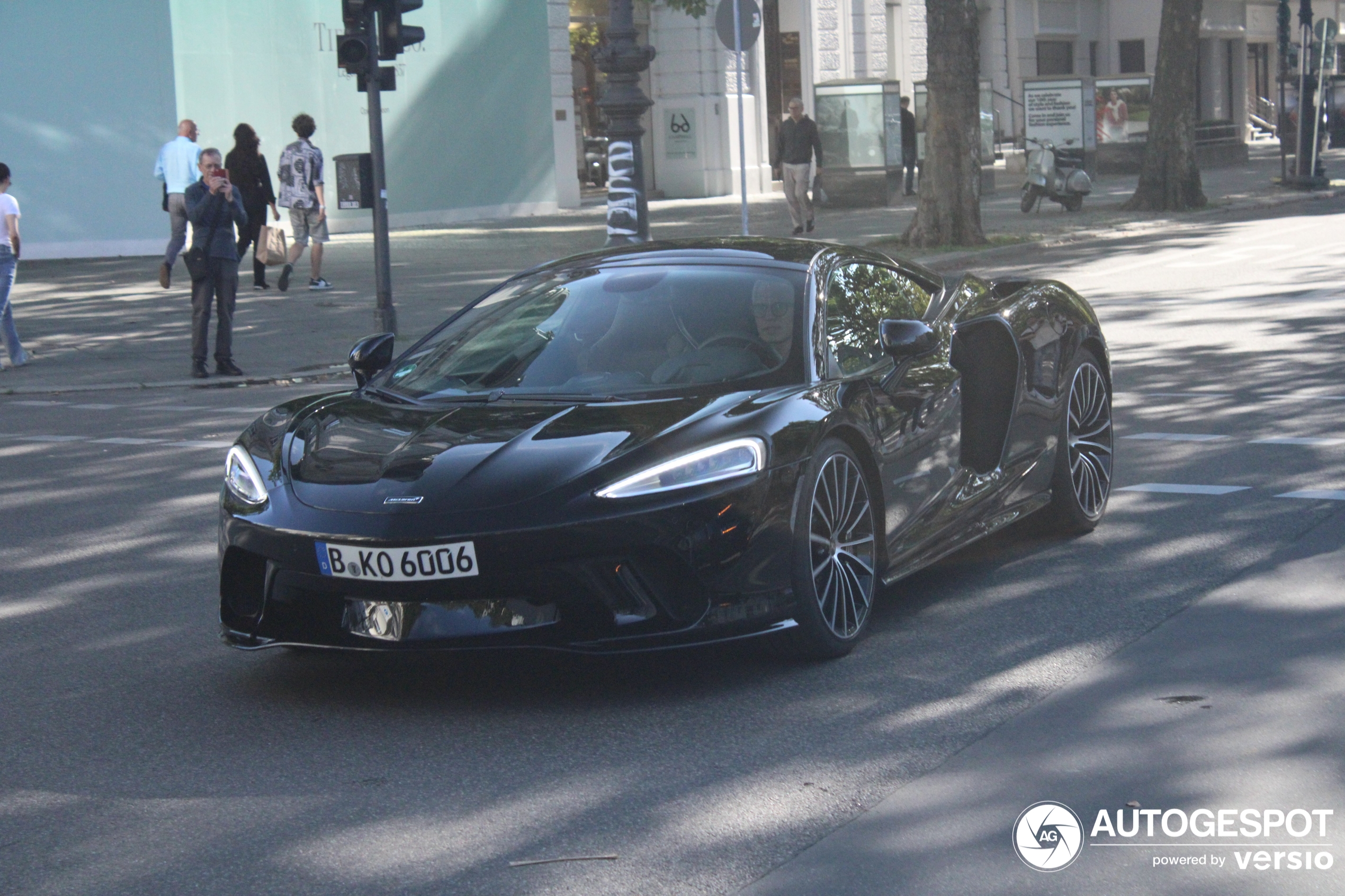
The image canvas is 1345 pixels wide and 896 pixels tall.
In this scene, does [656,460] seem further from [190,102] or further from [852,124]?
[852,124]

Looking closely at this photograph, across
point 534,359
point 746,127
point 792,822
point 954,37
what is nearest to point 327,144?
point 954,37

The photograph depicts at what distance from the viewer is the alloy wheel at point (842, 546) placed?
5.43 metres

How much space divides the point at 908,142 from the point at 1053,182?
5182 millimetres

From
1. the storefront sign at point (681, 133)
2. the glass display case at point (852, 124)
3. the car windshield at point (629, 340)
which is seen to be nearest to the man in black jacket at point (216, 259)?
the car windshield at point (629, 340)

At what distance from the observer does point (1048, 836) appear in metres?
4.02

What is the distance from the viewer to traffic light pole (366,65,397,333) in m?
15.5

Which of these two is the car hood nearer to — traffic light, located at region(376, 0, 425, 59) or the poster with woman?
traffic light, located at region(376, 0, 425, 59)

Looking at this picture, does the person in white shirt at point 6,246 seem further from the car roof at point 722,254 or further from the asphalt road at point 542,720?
the car roof at point 722,254

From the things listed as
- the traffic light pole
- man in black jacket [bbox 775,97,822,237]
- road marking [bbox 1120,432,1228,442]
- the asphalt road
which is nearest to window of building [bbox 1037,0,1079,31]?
man in black jacket [bbox 775,97,822,237]

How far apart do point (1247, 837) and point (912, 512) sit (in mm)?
2233

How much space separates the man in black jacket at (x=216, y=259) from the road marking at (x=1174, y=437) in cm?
750

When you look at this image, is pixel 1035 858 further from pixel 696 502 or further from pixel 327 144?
pixel 327 144

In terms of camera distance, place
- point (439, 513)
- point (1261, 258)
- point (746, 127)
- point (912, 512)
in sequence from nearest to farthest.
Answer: point (439, 513)
point (912, 512)
point (1261, 258)
point (746, 127)

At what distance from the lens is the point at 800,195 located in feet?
82.9
